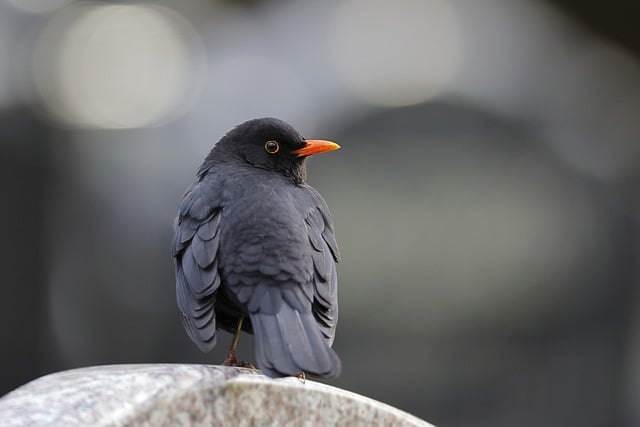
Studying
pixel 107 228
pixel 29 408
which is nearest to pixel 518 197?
pixel 107 228

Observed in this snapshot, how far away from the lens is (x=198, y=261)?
4707mm

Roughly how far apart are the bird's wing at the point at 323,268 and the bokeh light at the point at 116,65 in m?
5.23

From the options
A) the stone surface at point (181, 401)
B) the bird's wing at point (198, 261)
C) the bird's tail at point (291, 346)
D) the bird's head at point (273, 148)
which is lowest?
the stone surface at point (181, 401)

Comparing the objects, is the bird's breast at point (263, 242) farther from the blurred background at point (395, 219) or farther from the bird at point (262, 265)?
the blurred background at point (395, 219)

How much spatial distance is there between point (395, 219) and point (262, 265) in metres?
4.15

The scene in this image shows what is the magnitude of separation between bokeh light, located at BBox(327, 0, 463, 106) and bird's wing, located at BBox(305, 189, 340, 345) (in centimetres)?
393

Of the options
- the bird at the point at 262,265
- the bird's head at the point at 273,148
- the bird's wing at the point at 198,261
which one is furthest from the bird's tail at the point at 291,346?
the bird's head at the point at 273,148

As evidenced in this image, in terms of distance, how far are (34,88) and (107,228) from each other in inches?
84.6

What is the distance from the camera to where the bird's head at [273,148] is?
5414mm

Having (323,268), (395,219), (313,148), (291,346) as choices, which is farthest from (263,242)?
(395,219)

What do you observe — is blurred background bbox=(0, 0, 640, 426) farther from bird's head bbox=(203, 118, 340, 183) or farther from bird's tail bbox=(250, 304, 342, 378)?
bird's tail bbox=(250, 304, 342, 378)

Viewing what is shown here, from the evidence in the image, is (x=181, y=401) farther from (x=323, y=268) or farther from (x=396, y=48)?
(x=396, y=48)

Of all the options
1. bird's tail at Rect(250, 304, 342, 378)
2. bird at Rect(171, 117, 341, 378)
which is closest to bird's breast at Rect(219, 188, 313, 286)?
bird at Rect(171, 117, 341, 378)

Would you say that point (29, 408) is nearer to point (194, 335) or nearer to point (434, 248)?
point (194, 335)
